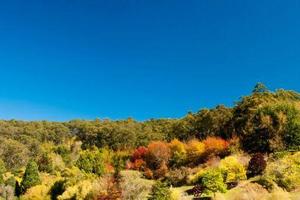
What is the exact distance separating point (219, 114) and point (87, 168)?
808 inches

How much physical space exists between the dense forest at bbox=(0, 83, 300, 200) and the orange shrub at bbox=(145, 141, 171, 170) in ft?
0.36

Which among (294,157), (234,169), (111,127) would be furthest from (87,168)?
(111,127)

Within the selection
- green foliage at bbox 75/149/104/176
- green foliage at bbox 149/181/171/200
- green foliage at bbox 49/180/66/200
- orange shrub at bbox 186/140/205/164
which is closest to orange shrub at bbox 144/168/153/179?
orange shrub at bbox 186/140/205/164

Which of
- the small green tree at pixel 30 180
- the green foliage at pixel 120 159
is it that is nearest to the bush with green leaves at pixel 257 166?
the small green tree at pixel 30 180

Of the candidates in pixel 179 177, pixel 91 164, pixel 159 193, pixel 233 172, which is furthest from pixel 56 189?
pixel 233 172

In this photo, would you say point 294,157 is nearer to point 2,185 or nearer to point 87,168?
point 87,168

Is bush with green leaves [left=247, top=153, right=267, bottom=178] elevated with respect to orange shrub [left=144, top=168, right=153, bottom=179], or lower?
lower

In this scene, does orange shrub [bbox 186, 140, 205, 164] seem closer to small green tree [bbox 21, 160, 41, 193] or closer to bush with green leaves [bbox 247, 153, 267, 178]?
bush with green leaves [bbox 247, 153, 267, 178]

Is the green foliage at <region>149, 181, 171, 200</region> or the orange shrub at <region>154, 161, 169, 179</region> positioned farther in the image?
the orange shrub at <region>154, 161, 169, 179</region>

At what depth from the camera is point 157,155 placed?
43.8 m

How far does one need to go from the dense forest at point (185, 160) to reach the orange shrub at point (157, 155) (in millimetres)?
109

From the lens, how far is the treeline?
114 feet

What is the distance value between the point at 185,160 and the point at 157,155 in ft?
13.3

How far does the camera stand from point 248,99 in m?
49.9
